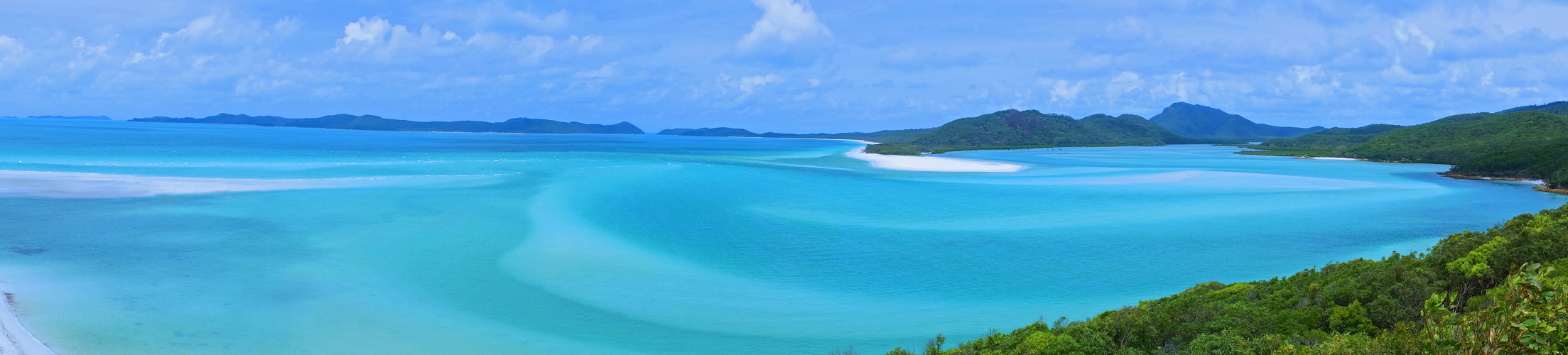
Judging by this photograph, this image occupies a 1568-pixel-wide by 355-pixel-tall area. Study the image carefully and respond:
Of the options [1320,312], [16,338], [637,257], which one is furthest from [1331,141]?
[16,338]

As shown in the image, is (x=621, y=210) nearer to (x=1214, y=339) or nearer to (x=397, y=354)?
(x=397, y=354)

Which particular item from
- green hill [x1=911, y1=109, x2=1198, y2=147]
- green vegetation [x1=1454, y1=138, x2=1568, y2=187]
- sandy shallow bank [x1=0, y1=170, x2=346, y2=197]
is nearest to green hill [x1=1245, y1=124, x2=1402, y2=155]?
green hill [x1=911, y1=109, x2=1198, y2=147]

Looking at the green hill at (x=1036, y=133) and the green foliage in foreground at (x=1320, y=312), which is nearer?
the green foliage in foreground at (x=1320, y=312)

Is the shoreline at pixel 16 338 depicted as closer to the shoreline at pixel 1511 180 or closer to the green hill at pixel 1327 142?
the shoreline at pixel 1511 180

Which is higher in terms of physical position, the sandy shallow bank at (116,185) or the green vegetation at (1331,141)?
the green vegetation at (1331,141)

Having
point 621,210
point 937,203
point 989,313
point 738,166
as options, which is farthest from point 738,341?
point 738,166

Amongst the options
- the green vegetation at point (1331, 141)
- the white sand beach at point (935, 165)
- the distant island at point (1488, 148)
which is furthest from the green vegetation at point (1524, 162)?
the green vegetation at point (1331, 141)

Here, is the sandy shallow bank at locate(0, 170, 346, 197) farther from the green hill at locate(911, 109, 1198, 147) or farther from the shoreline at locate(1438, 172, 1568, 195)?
the green hill at locate(911, 109, 1198, 147)
